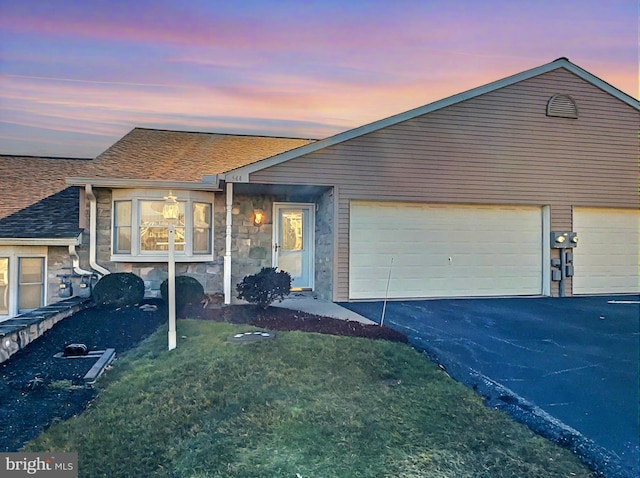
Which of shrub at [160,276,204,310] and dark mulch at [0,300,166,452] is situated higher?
shrub at [160,276,204,310]

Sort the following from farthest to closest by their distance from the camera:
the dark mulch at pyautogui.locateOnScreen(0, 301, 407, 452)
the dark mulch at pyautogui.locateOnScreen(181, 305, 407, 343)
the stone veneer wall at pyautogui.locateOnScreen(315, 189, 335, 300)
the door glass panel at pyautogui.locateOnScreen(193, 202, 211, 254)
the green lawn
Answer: the door glass panel at pyautogui.locateOnScreen(193, 202, 211, 254) < the stone veneer wall at pyautogui.locateOnScreen(315, 189, 335, 300) < the dark mulch at pyautogui.locateOnScreen(181, 305, 407, 343) < the dark mulch at pyautogui.locateOnScreen(0, 301, 407, 452) < the green lawn

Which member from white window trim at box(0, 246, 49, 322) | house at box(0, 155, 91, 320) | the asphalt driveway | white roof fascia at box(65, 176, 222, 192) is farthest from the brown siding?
white window trim at box(0, 246, 49, 322)

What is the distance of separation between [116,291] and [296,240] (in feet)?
13.2

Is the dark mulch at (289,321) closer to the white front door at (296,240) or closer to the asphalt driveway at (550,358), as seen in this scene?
the asphalt driveway at (550,358)

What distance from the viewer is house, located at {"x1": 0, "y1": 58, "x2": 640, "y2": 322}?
28.9 feet

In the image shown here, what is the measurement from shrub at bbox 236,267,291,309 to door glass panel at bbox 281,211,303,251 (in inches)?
114

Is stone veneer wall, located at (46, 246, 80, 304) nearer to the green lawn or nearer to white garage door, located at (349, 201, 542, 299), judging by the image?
the green lawn

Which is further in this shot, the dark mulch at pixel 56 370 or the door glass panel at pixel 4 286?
the door glass panel at pixel 4 286

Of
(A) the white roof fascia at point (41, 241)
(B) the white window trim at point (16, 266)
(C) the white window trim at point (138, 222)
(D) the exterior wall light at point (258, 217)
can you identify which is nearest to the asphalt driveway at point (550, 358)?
(D) the exterior wall light at point (258, 217)

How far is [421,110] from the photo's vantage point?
9.00 meters

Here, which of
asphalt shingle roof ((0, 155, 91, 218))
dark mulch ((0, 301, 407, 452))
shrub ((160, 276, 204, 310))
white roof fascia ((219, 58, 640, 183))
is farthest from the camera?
asphalt shingle roof ((0, 155, 91, 218))

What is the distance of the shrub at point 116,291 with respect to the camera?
25.2 ft

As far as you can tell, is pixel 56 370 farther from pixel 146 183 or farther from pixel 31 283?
pixel 31 283

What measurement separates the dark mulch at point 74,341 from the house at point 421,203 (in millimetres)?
1713
